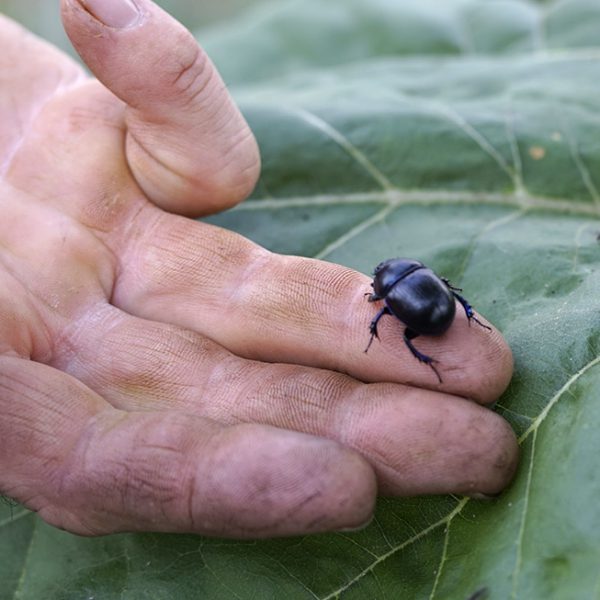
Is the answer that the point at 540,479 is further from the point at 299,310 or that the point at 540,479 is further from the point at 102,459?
the point at 102,459

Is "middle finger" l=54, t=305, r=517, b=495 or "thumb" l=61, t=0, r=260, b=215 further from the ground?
"thumb" l=61, t=0, r=260, b=215

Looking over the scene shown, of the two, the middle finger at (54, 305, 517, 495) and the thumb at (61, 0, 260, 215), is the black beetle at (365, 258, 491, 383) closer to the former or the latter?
the middle finger at (54, 305, 517, 495)

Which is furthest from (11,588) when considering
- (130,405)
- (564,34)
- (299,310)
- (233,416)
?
(564,34)

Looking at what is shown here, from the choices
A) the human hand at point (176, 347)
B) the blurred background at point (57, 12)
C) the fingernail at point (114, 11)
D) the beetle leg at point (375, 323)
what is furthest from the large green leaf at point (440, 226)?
the blurred background at point (57, 12)

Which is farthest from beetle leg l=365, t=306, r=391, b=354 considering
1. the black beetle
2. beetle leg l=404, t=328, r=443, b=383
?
beetle leg l=404, t=328, r=443, b=383

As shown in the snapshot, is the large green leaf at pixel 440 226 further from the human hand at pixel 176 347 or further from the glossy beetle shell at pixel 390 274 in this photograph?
the glossy beetle shell at pixel 390 274

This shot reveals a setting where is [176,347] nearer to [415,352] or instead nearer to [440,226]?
[415,352]

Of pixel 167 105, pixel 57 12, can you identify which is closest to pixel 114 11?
pixel 167 105
